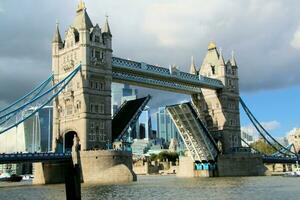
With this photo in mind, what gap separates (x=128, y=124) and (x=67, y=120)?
803cm

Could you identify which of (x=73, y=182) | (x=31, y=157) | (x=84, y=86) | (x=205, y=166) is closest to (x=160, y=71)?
(x=84, y=86)

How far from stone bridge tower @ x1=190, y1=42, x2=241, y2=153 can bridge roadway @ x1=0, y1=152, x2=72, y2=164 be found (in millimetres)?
34373

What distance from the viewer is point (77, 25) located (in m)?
66.0

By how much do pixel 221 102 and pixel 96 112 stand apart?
28707mm

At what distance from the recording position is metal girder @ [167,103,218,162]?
231 feet

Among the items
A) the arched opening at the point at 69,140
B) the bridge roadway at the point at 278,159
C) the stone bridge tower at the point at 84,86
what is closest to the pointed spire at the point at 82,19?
the stone bridge tower at the point at 84,86

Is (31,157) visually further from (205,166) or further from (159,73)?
(205,166)

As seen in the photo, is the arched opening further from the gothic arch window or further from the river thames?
the gothic arch window

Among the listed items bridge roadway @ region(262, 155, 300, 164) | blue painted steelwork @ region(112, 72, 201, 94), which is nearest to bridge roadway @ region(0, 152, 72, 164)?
blue painted steelwork @ region(112, 72, 201, 94)

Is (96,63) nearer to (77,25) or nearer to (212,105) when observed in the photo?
(77,25)

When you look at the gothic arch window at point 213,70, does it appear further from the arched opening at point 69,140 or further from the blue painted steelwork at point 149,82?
the arched opening at point 69,140

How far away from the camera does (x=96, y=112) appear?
63.5 m

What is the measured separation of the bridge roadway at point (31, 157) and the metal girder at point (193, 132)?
19.8 metres

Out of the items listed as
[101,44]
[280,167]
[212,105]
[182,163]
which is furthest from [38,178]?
[280,167]
